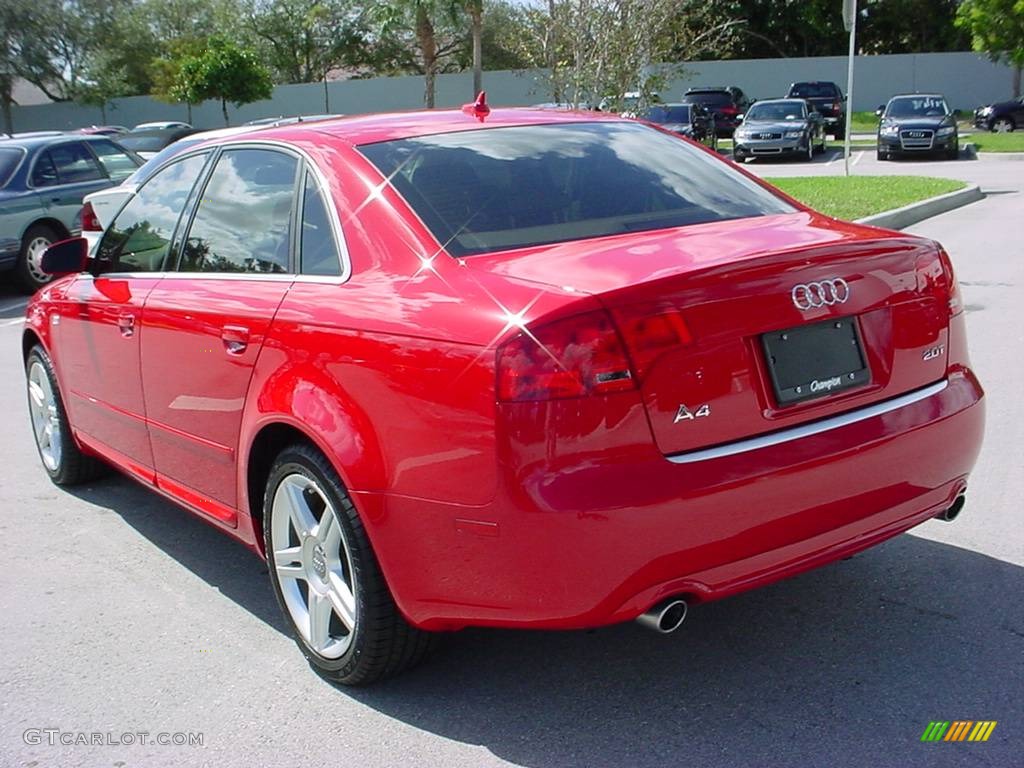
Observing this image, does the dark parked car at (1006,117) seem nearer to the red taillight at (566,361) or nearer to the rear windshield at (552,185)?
the rear windshield at (552,185)

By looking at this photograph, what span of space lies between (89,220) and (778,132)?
20.3 m

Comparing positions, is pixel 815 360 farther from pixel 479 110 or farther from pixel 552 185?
pixel 479 110

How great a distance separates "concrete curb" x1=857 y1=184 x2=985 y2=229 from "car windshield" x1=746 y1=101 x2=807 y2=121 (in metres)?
11.5

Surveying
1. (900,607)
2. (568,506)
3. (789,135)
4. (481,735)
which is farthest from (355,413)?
(789,135)

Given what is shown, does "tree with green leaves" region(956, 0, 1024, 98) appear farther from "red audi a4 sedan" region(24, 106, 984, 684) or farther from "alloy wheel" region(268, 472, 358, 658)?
"alloy wheel" region(268, 472, 358, 658)

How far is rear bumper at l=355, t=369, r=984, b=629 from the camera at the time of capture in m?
2.89

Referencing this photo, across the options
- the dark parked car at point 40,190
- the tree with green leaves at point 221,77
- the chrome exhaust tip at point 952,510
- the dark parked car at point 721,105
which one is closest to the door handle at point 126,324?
the chrome exhaust tip at point 952,510

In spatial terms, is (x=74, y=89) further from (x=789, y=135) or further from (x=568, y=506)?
(x=568, y=506)

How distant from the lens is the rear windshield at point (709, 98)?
37938mm

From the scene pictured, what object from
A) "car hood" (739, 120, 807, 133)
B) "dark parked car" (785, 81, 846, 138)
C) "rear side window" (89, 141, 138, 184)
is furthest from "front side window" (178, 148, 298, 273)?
"dark parked car" (785, 81, 846, 138)

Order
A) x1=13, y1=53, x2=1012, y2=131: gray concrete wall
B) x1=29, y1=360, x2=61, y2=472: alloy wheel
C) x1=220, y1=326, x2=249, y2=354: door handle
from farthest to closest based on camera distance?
x1=13, y1=53, x2=1012, y2=131: gray concrete wall < x1=29, y1=360, x2=61, y2=472: alloy wheel < x1=220, y1=326, x2=249, y2=354: door handle

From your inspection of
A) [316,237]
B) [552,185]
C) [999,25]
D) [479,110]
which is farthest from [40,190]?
[999,25]

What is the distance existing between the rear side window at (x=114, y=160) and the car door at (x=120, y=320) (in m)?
9.62
